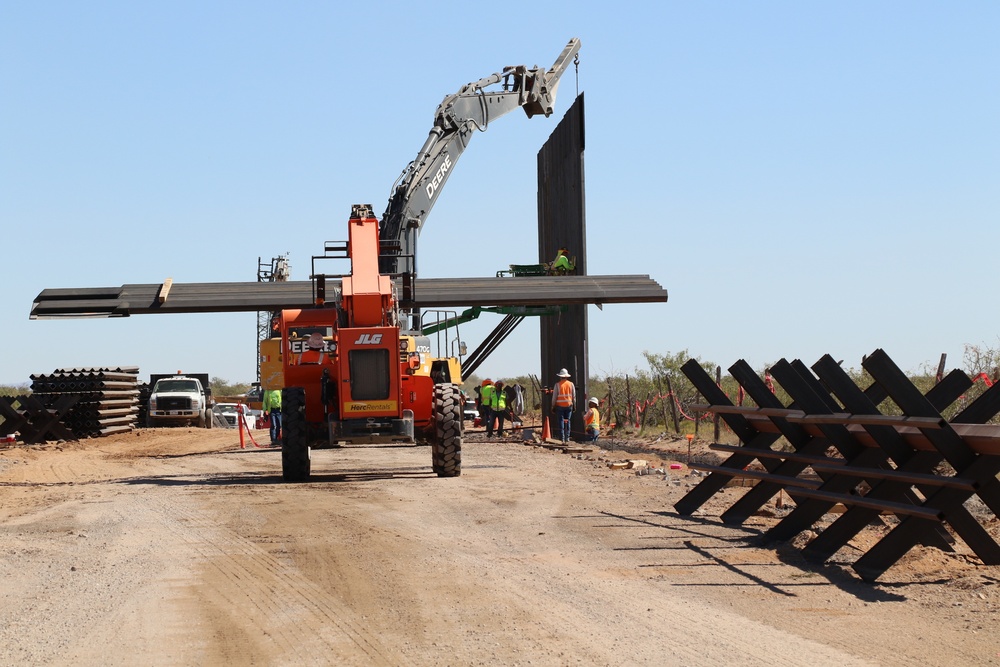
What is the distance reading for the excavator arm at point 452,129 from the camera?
30.8m

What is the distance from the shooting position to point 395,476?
65.3ft

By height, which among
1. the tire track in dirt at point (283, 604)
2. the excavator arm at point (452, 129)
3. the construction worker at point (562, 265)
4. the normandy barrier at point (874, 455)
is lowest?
the tire track in dirt at point (283, 604)

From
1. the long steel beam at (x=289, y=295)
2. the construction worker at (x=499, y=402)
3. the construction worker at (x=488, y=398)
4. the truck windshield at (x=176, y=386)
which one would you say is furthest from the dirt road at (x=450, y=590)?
the truck windshield at (x=176, y=386)

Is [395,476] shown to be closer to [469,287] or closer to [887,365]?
[469,287]

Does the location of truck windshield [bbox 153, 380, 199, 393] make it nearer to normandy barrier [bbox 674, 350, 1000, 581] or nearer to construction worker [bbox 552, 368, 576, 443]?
construction worker [bbox 552, 368, 576, 443]

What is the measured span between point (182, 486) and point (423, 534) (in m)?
7.90

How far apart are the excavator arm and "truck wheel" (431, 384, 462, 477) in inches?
385

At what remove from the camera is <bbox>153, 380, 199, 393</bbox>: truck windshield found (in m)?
45.0

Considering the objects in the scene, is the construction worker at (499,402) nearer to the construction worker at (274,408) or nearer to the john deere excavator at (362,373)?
the construction worker at (274,408)

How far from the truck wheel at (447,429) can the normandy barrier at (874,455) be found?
7075mm

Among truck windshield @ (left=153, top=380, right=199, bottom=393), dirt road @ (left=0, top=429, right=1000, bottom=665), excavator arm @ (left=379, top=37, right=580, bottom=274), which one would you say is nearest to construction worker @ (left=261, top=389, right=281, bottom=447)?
excavator arm @ (left=379, top=37, right=580, bottom=274)

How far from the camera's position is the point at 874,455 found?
9.45 m

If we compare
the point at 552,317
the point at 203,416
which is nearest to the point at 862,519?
the point at 552,317

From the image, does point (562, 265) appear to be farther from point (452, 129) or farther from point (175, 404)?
point (175, 404)
